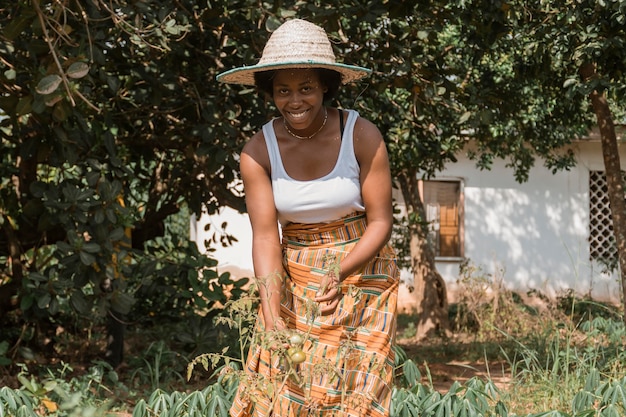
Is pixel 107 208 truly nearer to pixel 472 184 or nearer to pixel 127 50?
pixel 127 50

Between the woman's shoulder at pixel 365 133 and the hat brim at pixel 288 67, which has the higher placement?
the hat brim at pixel 288 67

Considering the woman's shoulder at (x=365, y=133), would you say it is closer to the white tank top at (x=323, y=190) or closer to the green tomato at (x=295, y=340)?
the white tank top at (x=323, y=190)

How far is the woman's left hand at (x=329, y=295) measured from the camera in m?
2.68

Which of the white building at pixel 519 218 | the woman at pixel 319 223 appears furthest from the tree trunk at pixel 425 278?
the woman at pixel 319 223

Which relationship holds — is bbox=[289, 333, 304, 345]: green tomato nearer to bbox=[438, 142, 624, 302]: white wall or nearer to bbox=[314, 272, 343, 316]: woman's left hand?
bbox=[314, 272, 343, 316]: woman's left hand

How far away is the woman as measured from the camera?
287cm

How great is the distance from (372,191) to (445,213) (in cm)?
1026

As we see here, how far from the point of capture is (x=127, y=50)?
5.66m

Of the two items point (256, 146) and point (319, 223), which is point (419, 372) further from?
point (256, 146)

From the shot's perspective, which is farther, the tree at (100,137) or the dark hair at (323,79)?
the tree at (100,137)

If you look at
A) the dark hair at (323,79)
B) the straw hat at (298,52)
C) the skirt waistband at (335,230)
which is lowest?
the skirt waistband at (335,230)

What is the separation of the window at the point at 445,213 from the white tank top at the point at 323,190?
1010 centimetres

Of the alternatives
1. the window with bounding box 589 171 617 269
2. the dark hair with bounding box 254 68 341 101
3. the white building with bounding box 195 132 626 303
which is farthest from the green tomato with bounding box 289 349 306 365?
the window with bounding box 589 171 617 269

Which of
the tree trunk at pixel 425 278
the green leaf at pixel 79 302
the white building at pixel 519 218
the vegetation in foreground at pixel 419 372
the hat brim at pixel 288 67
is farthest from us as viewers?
the white building at pixel 519 218
